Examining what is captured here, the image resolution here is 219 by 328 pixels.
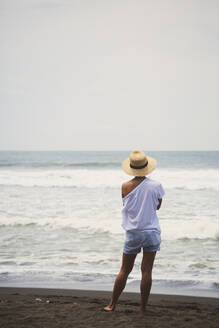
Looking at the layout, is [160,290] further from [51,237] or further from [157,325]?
[51,237]

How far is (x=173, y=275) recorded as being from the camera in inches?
209

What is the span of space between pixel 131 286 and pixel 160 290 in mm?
371

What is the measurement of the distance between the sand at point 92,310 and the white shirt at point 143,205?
2.60ft

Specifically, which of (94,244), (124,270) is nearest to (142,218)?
(124,270)

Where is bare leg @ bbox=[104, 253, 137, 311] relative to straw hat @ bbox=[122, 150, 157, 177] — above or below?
below

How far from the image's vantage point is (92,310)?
12.0ft

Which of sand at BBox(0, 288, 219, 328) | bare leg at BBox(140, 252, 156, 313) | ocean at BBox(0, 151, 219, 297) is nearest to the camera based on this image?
sand at BBox(0, 288, 219, 328)

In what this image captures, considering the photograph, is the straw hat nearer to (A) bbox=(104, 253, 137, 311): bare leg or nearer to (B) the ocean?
(A) bbox=(104, 253, 137, 311): bare leg

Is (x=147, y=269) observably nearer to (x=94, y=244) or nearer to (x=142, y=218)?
(x=142, y=218)

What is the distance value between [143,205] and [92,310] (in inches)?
44.5

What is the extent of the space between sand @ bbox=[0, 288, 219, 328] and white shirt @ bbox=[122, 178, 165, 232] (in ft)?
2.60

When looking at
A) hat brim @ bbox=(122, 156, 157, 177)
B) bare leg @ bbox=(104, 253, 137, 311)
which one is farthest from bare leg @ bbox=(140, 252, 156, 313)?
hat brim @ bbox=(122, 156, 157, 177)

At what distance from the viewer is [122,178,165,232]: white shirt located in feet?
10.9


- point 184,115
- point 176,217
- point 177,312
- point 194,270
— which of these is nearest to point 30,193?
point 176,217
